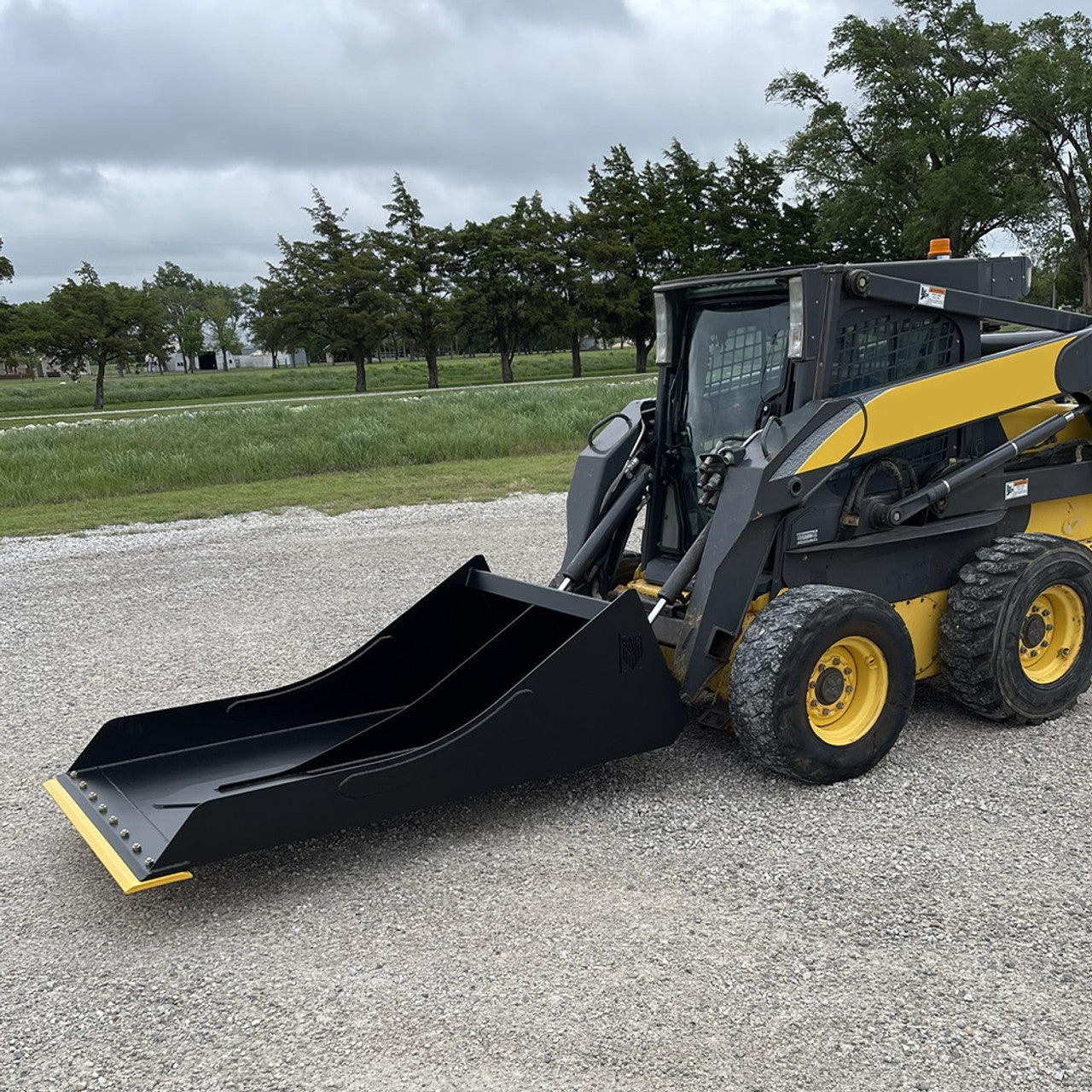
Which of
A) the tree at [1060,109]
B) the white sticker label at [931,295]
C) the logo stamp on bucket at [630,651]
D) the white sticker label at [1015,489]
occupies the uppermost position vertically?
the tree at [1060,109]

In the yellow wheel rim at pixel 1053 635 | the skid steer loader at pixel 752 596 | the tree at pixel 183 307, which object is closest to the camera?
the skid steer loader at pixel 752 596

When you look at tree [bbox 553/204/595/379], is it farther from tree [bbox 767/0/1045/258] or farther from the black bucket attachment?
the black bucket attachment

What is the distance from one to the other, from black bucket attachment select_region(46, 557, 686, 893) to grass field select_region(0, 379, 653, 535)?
807cm

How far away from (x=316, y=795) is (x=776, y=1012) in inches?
65.6

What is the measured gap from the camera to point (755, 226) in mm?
60094

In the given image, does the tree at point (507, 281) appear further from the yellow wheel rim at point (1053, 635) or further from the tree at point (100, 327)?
the yellow wheel rim at point (1053, 635)

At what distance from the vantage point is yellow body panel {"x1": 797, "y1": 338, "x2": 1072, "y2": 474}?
16.4 ft

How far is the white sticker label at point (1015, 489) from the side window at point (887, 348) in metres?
0.69

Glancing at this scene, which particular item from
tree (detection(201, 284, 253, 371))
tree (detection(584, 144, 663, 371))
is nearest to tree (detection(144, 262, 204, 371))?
tree (detection(201, 284, 253, 371))

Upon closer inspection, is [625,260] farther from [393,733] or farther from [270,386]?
[393,733]

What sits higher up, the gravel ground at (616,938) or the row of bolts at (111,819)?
the row of bolts at (111,819)

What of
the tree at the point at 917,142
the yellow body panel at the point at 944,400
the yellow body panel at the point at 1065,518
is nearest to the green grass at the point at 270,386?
the tree at the point at 917,142

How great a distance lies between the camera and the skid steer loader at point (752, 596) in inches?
177

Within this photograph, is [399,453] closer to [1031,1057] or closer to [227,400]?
[1031,1057]
